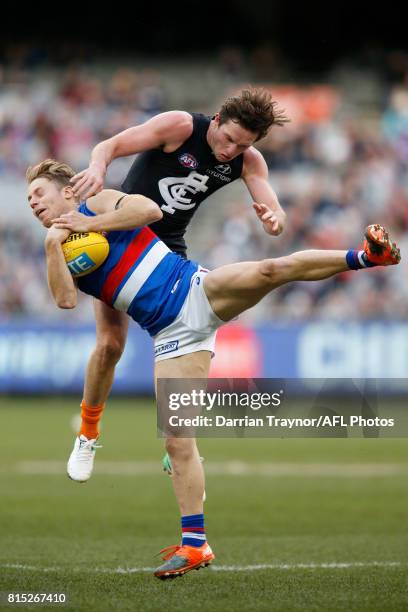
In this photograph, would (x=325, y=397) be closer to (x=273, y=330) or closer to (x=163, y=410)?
(x=273, y=330)

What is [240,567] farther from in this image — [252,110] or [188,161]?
[252,110]

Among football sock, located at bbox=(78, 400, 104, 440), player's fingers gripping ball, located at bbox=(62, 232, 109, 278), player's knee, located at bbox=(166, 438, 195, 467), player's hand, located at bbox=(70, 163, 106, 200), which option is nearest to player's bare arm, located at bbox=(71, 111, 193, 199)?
player's hand, located at bbox=(70, 163, 106, 200)

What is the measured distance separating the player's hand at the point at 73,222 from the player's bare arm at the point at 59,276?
12 cm

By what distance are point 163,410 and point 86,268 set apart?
38.3 inches

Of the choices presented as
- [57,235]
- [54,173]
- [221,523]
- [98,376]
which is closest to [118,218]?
[57,235]

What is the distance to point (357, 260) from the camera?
6.43 m

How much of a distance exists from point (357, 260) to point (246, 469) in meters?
7.48

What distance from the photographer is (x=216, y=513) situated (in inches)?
411

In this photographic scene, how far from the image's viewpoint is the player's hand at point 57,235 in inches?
261

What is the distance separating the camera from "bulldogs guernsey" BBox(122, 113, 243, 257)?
7723mm

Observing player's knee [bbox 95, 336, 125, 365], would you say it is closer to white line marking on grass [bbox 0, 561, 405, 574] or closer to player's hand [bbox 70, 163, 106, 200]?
player's hand [bbox 70, 163, 106, 200]

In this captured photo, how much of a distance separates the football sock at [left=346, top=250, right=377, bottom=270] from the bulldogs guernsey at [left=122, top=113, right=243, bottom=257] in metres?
1.67

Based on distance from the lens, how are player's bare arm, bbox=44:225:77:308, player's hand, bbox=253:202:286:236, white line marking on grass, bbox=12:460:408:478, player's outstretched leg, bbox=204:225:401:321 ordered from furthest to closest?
1. white line marking on grass, bbox=12:460:408:478
2. player's hand, bbox=253:202:286:236
3. player's bare arm, bbox=44:225:77:308
4. player's outstretched leg, bbox=204:225:401:321

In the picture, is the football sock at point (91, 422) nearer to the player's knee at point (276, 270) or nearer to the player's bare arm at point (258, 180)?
the player's bare arm at point (258, 180)
